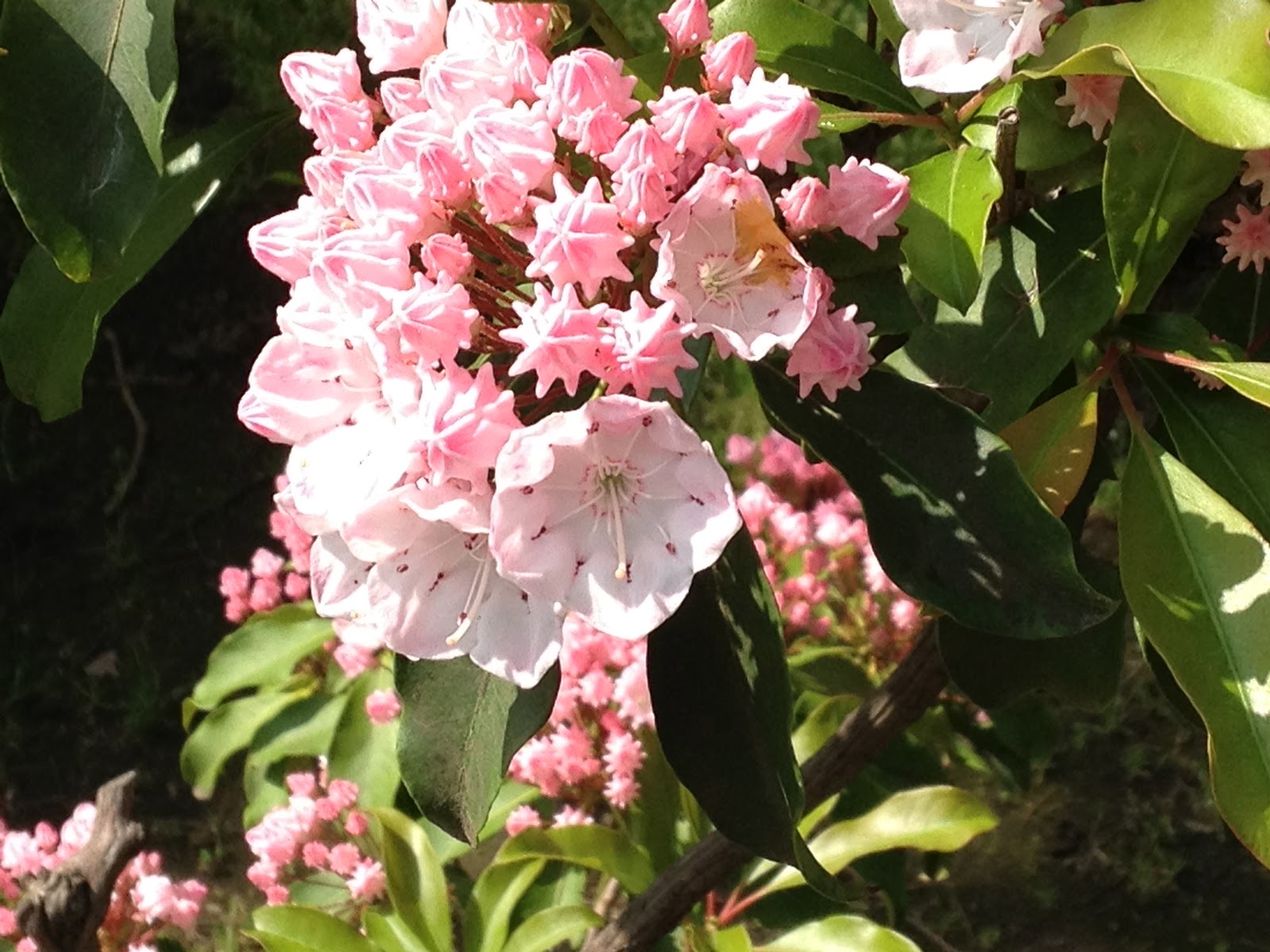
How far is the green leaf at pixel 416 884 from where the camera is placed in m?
1.30

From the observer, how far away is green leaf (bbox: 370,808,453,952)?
1298mm

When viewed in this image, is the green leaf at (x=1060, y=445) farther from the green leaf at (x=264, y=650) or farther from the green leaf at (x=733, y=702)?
the green leaf at (x=264, y=650)

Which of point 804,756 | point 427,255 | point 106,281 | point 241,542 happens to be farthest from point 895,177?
point 241,542

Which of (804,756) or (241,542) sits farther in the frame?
(241,542)

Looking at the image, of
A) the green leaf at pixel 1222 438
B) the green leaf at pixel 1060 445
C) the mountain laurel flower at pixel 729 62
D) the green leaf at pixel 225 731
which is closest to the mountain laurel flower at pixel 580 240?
the mountain laurel flower at pixel 729 62

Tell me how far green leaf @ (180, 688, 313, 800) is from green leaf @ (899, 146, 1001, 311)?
1253 mm

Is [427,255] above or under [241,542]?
above

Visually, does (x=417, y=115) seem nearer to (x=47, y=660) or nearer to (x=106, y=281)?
(x=106, y=281)

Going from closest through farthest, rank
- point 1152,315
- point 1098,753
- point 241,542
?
point 1152,315 → point 1098,753 → point 241,542

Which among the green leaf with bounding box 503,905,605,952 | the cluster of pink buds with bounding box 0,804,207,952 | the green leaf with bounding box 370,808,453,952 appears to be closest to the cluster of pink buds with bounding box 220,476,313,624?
the cluster of pink buds with bounding box 0,804,207,952

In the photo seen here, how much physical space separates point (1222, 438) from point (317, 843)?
1.17 meters

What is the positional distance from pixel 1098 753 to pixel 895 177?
164 cm

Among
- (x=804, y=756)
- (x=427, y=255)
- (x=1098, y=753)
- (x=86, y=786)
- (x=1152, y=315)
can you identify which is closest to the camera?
(x=427, y=255)

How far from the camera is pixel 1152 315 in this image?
835mm
